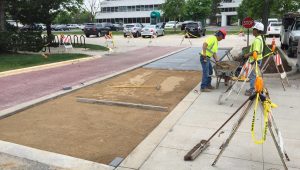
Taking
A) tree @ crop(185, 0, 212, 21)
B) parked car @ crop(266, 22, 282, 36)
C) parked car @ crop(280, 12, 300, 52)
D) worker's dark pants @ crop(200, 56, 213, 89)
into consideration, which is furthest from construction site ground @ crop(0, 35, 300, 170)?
tree @ crop(185, 0, 212, 21)

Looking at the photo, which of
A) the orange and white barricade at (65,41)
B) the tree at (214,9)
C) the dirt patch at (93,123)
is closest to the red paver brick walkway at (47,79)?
the dirt patch at (93,123)

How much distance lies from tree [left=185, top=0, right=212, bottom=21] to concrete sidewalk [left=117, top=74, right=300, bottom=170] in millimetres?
48868

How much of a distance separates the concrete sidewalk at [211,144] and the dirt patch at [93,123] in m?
0.34

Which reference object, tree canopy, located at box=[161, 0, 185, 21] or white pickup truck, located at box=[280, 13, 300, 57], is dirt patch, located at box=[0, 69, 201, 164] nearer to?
white pickup truck, located at box=[280, 13, 300, 57]

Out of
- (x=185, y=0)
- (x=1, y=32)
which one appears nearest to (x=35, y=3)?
(x=1, y=32)

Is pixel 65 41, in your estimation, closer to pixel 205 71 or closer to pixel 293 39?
pixel 293 39

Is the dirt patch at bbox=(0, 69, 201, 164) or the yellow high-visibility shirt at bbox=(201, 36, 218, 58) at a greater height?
the yellow high-visibility shirt at bbox=(201, 36, 218, 58)

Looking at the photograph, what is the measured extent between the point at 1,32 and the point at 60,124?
15.0 m

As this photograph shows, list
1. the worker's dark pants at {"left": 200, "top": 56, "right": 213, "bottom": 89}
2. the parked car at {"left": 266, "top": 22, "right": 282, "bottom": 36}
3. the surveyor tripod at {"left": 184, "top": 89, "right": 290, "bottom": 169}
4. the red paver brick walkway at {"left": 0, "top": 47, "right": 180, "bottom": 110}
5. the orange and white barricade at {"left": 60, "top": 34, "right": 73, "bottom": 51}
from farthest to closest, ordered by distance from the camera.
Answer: the parked car at {"left": 266, "top": 22, "right": 282, "bottom": 36}
the orange and white barricade at {"left": 60, "top": 34, "right": 73, "bottom": 51}
the red paver brick walkway at {"left": 0, "top": 47, "right": 180, "bottom": 110}
the worker's dark pants at {"left": 200, "top": 56, "right": 213, "bottom": 89}
the surveyor tripod at {"left": 184, "top": 89, "right": 290, "bottom": 169}

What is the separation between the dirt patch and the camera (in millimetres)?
5902

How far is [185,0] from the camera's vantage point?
58.2m

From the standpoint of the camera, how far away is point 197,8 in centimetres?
5581

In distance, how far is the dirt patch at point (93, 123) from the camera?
5.90 metres

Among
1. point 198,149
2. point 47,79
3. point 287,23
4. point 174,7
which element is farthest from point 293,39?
point 174,7
